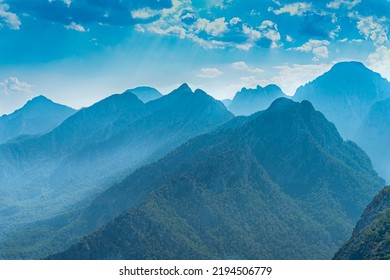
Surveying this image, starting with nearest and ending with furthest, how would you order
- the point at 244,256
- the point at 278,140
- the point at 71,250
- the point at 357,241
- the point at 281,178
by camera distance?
the point at 357,241
the point at 71,250
the point at 244,256
the point at 281,178
the point at 278,140

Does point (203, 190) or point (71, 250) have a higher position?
point (203, 190)

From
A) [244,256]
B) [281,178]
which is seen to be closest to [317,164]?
[281,178]

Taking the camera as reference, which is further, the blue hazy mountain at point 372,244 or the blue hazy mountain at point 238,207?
the blue hazy mountain at point 238,207

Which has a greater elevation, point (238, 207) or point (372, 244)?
point (372, 244)

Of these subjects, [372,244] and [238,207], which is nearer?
[372,244]

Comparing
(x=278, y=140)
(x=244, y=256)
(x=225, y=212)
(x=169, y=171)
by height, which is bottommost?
(x=244, y=256)

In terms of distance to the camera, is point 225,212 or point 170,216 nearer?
point 170,216

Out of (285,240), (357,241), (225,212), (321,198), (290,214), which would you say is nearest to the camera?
(357,241)

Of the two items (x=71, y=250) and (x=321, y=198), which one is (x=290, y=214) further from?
(x=71, y=250)
